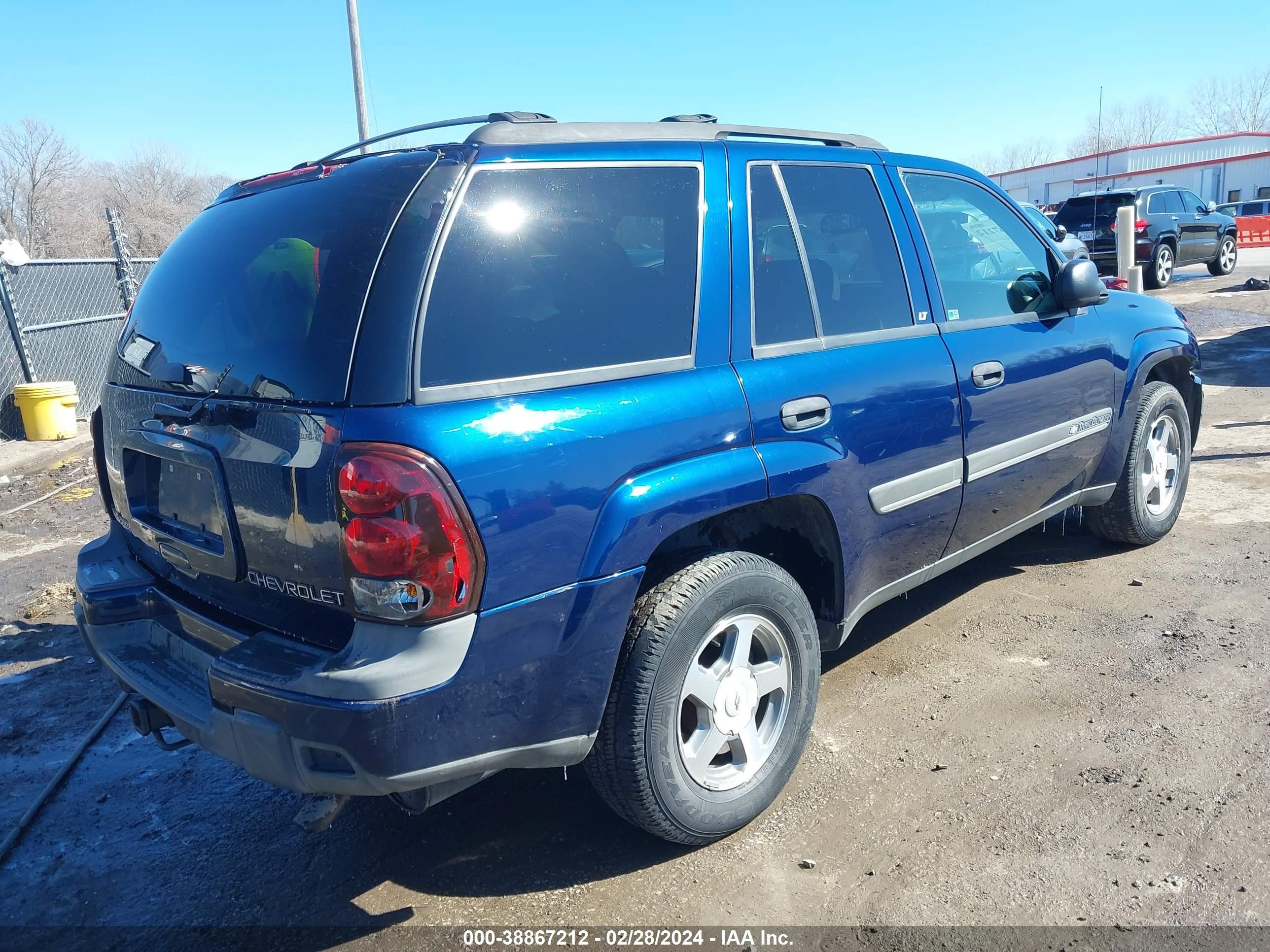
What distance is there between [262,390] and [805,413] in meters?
1.55

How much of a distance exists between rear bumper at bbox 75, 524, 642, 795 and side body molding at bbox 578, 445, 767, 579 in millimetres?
64

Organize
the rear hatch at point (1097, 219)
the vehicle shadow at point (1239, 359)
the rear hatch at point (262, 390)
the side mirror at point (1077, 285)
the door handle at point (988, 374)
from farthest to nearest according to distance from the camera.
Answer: the rear hatch at point (1097, 219)
the vehicle shadow at point (1239, 359)
the side mirror at point (1077, 285)
the door handle at point (988, 374)
the rear hatch at point (262, 390)

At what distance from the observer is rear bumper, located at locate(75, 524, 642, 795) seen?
6.86 ft

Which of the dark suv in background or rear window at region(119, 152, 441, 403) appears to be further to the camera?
the dark suv in background

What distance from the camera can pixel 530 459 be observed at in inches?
86.7

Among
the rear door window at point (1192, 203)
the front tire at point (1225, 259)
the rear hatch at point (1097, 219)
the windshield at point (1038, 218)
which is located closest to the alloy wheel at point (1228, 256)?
the front tire at point (1225, 259)

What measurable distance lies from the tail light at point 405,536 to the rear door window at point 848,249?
1531 millimetres

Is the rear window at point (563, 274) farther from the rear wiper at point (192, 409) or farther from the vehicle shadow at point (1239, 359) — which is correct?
the vehicle shadow at point (1239, 359)

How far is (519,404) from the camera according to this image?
225 centimetres

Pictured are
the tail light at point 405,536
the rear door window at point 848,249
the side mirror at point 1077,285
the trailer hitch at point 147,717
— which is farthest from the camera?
the side mirror at point 1077,285

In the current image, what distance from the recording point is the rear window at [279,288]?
223 cm

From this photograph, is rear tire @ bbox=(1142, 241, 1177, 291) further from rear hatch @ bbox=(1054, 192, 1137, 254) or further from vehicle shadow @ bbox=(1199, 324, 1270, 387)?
vehicle shadow @ bbox=(1199, 324, 1270, 387)

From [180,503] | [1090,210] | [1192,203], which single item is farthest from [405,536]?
[1192,203]

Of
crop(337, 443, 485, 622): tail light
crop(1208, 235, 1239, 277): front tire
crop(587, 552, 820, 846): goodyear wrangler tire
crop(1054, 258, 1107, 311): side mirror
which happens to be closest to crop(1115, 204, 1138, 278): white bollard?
crop(1208, 235, 1239, 277): front tire
